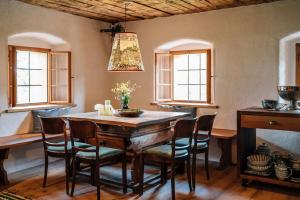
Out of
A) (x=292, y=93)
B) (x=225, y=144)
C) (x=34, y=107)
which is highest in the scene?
(x=292, y=93)

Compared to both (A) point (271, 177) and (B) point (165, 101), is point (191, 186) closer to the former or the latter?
(A) point (271, 177)

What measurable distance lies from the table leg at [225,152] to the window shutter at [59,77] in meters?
2.58

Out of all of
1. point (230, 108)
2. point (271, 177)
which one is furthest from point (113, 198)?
point (230, 108)

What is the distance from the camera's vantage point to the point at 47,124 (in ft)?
11.9

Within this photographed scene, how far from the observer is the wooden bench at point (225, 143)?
4.49 meters

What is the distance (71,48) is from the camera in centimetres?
525

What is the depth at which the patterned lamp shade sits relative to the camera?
3829mm

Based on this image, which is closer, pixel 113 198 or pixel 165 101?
pixel 113 198

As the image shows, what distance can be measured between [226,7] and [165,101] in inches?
75.1

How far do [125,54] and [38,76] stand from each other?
2.02 metres

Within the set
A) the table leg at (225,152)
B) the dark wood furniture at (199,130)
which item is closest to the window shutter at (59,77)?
the dark wood furniture at (199,130)

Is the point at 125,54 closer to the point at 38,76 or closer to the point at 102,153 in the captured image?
the point at 102,153

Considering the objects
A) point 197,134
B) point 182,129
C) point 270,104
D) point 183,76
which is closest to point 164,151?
point 182,129

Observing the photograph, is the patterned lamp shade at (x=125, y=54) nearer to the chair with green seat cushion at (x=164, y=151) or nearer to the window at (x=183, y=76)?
the chair with green seat cushion at (x=164, y=151)
